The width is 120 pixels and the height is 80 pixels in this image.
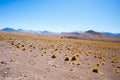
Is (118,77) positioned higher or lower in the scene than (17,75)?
lower

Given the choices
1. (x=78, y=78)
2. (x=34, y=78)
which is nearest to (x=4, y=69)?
(x=34, y=78)

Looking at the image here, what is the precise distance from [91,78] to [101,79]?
810 mm

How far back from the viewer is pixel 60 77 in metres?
10.3

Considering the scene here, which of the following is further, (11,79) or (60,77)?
(60,77)

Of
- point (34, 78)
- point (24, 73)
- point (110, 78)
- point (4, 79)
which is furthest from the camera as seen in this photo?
point (110, 78)

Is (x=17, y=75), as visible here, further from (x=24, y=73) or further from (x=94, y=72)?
(x=94, y=72)

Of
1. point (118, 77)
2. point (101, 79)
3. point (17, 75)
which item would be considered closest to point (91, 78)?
point (101, 79)

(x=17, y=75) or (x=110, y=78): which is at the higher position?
(x=17, y=75)

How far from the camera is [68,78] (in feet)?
33.6

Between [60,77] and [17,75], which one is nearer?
[17,75]

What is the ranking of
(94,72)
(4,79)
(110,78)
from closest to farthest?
1. (4,79)
2. (110,78)
3. (94,72)

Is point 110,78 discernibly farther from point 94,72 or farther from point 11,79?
point 11,79

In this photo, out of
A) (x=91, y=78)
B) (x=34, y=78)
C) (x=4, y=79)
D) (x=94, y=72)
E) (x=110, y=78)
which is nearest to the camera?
(x=4, y=79)

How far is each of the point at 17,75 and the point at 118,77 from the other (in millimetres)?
8139
